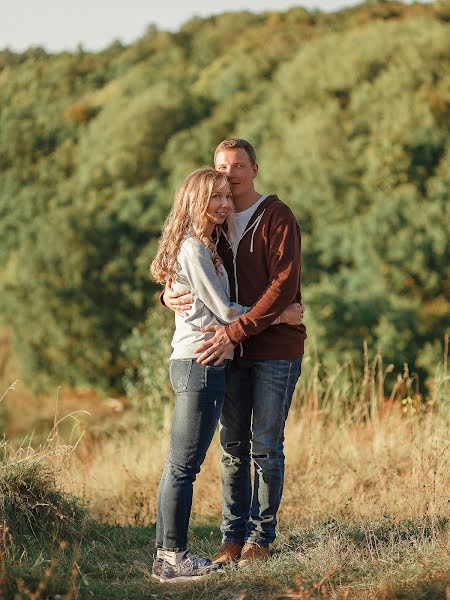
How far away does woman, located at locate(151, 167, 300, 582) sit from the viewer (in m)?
3.80

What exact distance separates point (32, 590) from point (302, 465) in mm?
3268

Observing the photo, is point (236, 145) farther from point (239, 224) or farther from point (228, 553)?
point (228, 553)

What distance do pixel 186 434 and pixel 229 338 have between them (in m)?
0.47

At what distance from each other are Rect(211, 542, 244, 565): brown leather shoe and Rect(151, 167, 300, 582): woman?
17 centimetres

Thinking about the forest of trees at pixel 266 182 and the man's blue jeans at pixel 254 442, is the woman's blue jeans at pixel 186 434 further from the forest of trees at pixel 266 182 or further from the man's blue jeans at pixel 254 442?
the forest of trees at pixel 266 182

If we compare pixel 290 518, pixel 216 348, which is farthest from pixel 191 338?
pixel 290 518

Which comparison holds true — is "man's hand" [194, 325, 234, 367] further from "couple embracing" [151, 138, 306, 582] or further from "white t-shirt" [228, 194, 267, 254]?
"white t-shirt" [228, 194, 267, 254]

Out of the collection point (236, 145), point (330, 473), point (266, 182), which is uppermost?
point (266, 182)

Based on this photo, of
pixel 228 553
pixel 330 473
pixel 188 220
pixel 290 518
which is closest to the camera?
pixel 188 220

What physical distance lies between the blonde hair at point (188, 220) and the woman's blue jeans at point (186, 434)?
0.44m

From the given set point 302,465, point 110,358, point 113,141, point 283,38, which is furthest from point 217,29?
point 302,465

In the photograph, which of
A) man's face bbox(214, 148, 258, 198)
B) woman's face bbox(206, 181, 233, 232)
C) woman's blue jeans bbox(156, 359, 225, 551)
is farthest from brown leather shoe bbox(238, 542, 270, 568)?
man's face bbox(214, 148, 258, 198)

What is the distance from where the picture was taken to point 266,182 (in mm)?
20594

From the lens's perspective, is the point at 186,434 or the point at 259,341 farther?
the point at 259,341
